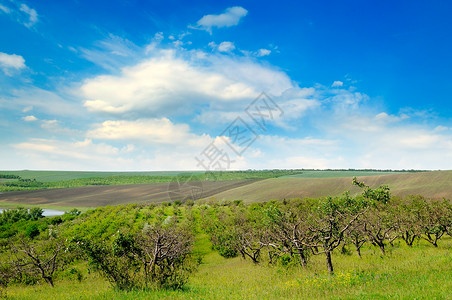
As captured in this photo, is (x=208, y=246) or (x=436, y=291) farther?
(x=208, y=246)

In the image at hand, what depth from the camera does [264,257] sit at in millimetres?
33031

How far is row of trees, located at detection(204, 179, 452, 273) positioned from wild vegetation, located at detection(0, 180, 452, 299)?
0.12 m

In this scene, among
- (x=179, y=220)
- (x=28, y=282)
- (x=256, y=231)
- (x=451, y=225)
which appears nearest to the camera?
(x=28, y=282)

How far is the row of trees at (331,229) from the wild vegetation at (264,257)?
0.12 metres

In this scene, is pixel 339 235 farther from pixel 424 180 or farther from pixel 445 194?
pixel 424 180

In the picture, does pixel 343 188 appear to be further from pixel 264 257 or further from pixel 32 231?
pixel 32 231

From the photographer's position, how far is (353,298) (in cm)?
1102

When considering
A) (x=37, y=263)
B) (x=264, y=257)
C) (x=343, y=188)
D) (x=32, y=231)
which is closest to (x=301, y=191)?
(x=343, y=188)

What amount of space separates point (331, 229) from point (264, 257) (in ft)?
60.0

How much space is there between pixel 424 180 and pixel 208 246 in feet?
314

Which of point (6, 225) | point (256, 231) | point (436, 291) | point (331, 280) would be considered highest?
point (436, 291)

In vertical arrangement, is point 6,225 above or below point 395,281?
below

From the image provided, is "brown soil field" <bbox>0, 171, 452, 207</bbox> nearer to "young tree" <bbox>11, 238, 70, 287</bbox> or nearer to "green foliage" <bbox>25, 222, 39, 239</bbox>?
"green foliage" <bbox>25, 222, 39, 239</bbox>

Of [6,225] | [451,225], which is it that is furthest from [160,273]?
[6,225]
